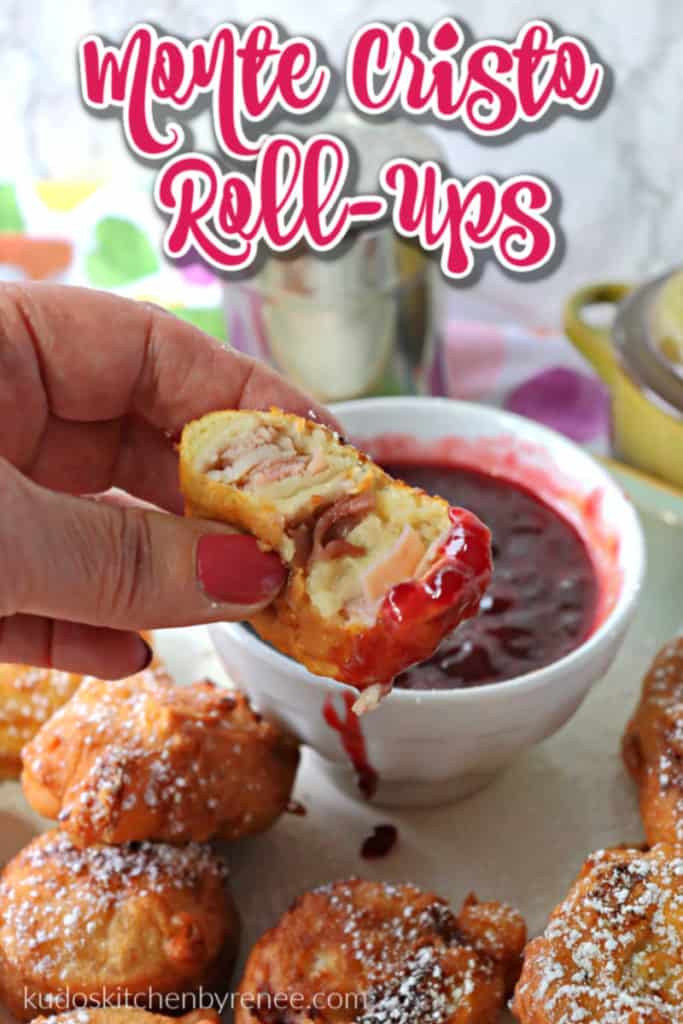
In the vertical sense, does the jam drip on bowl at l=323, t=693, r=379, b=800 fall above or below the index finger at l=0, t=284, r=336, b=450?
below

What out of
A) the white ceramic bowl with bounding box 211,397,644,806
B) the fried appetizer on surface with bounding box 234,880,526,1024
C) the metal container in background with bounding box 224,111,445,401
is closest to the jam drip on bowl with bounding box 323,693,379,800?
the white ceramic bowl with bounding box 211,397,644,806

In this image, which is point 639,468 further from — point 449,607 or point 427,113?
Answer: point 449,607

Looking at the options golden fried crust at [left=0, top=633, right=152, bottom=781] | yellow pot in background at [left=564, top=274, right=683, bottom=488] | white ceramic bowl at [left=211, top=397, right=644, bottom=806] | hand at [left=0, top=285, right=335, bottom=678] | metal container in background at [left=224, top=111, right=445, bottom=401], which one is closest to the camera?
hand at [left=0, top=285, right=335, bottom=678]

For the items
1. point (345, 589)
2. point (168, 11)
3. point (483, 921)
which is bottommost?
point (483, 921)

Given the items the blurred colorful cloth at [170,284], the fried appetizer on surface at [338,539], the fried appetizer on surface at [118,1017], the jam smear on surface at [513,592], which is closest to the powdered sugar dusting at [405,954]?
the fried appetizer on surface at [118,1017]

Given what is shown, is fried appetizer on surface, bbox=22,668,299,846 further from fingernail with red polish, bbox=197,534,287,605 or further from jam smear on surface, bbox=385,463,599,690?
fingernail with red polish, bbox=197,534,287,605

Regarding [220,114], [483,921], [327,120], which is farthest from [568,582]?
[220,114]
